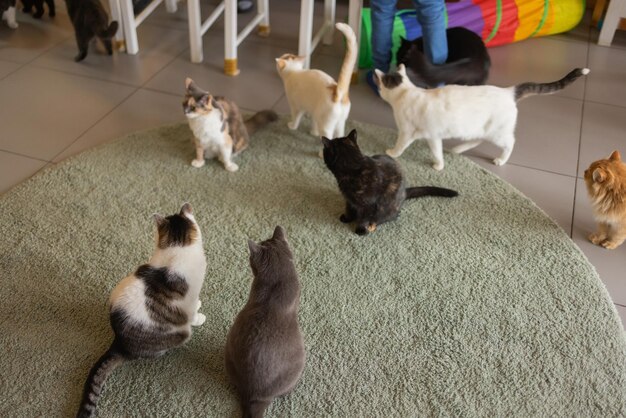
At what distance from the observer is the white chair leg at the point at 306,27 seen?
8.78 feet

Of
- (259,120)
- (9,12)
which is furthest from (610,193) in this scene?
(9,12)

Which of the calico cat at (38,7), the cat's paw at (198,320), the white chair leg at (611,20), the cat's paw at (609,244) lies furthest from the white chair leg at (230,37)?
the white chair leg at (611,20)

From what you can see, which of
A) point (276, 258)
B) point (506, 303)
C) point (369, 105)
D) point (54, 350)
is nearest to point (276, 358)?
point (276, 258)

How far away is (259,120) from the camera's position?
2428 millimetres

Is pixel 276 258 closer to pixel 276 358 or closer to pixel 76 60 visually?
pixel 276 358

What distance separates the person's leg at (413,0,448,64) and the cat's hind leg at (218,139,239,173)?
1.10m

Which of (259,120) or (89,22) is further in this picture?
(89,22)

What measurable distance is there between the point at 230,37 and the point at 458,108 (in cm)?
130

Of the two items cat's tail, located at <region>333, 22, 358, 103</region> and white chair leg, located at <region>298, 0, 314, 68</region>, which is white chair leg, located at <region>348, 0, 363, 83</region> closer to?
white chair leg, located at <region>298, 0, 314, 68</region>

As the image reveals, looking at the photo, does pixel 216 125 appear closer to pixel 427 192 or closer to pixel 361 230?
pixel 361 230

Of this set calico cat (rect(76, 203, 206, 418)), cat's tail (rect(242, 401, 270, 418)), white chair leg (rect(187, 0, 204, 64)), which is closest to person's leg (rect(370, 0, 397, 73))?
white chair leg (rect(187, 0, 204, 64))

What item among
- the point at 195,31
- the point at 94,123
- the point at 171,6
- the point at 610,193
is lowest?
the point at 94,123

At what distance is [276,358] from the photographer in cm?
135

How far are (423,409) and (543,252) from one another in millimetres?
806
